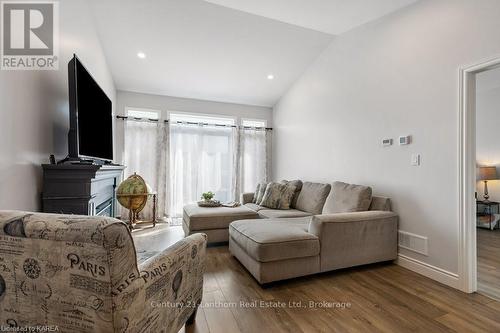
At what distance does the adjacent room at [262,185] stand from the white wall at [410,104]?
17 mm

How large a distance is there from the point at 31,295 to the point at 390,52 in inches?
140

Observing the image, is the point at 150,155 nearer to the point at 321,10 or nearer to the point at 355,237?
the point at 321,10

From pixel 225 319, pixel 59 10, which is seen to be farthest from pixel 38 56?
pixel 225 319

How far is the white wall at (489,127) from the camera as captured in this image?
4246 millimetres

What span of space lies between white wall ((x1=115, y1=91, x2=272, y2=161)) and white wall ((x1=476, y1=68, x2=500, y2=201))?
158 inches

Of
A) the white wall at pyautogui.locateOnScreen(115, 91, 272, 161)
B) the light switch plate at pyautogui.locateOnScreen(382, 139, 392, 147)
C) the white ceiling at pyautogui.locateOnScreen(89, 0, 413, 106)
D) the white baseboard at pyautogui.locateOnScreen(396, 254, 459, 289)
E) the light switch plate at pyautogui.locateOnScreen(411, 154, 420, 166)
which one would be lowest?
the white baseboard at pyautogui.locateOnScreen(396, 254, 459, 289)

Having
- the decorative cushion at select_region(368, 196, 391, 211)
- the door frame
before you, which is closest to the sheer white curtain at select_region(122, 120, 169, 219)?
the decorative cushion at select_region(368, 196, 391, 211)

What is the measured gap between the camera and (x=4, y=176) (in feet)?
4.51

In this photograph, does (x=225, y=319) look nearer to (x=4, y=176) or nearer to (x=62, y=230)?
(x=62, y=230)

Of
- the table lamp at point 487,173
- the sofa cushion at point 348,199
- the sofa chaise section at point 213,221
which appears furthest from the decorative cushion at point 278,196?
the table lamp at point 487,173

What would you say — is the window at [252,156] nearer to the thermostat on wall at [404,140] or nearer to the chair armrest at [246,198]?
the chair armrest at [246,198]

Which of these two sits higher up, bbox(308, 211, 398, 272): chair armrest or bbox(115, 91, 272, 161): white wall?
bbox(115, 91, 272, 161): white wall

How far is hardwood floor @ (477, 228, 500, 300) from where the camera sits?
83.3 inches

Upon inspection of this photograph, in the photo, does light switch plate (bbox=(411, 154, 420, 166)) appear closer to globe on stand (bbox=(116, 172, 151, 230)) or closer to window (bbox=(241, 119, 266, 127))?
window (bbox=(241, 119, 266, 127))
